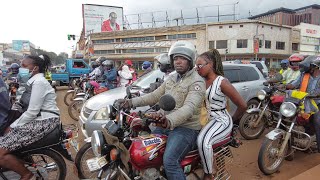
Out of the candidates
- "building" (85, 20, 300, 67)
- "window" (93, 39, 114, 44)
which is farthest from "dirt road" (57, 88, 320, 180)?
"window" (93, 39, 114, 44)

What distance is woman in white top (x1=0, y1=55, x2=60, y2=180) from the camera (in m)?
2.83

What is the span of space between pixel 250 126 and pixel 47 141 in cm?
416

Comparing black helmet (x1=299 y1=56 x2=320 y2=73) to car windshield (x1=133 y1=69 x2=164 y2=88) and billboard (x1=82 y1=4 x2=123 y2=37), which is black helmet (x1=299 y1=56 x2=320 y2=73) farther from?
billboard (x1=82 y1=4 x2=123 y2=37)

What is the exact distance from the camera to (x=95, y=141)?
2.11 metres

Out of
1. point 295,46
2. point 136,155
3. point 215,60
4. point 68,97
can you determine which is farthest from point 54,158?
point 295,46

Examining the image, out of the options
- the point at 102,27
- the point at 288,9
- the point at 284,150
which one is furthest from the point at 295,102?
the point at 288,9

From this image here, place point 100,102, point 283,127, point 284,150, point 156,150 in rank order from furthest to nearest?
1. point 100,102
2. point 283,127
3. point 284,150
4. point 156,150

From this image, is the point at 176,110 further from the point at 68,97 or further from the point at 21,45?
the point at 21,45

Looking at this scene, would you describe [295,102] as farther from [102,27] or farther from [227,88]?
[102,27]

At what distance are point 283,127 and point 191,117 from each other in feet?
8.00

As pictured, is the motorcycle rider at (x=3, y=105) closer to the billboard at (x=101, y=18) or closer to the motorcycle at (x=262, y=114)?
the motorcycle at (x=262, y=114)

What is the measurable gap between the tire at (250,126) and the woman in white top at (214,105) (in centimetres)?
219

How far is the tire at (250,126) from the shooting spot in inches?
210

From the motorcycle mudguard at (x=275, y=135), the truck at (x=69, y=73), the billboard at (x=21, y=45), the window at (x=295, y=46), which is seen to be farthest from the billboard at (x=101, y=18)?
the motorcycle mudguard at (x=275, y=135)
